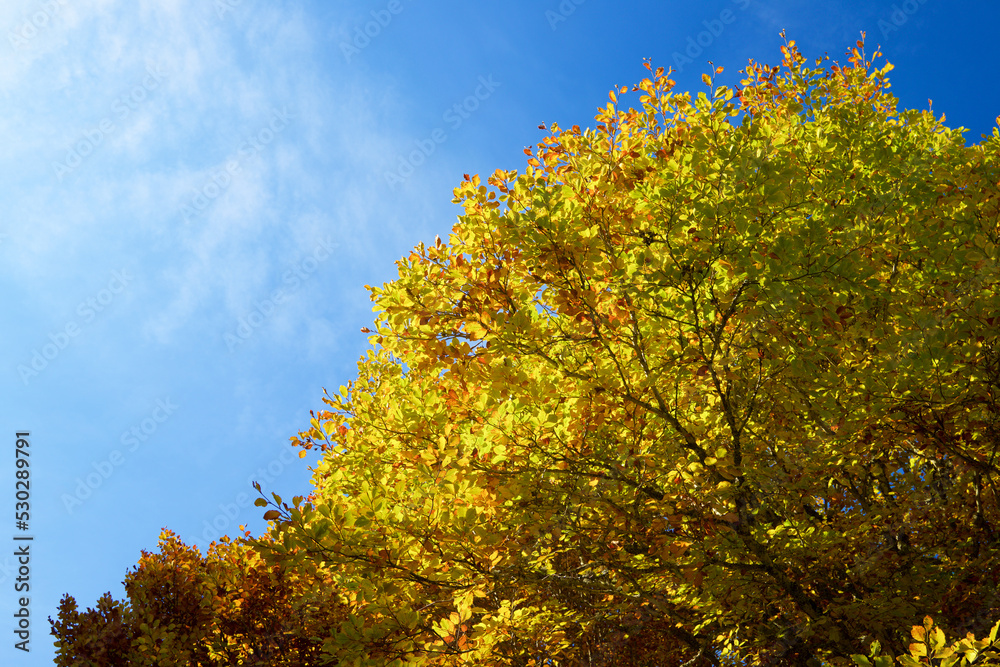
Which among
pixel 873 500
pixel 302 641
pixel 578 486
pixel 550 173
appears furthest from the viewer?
pixel 302 641

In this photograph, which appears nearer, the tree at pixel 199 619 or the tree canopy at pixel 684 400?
the tree canopy at pixel 684 400

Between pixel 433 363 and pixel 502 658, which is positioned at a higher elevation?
pixel 433 363

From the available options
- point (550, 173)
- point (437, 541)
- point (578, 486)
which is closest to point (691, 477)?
point (578, 486)

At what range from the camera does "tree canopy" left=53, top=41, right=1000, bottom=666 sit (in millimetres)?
4828

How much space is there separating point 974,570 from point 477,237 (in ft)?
21.7

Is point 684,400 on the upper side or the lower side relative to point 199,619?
lower

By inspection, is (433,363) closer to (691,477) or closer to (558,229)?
(558,229)

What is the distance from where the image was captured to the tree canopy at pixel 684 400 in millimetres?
4828

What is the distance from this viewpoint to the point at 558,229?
510 cm

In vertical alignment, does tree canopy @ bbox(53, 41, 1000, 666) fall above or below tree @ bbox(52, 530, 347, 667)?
below

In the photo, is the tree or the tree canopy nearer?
the tree canopy

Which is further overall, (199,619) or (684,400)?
(199,619)

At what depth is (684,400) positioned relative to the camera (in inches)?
233

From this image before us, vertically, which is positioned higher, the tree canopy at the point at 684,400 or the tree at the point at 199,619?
the tree at the point at 199,619
